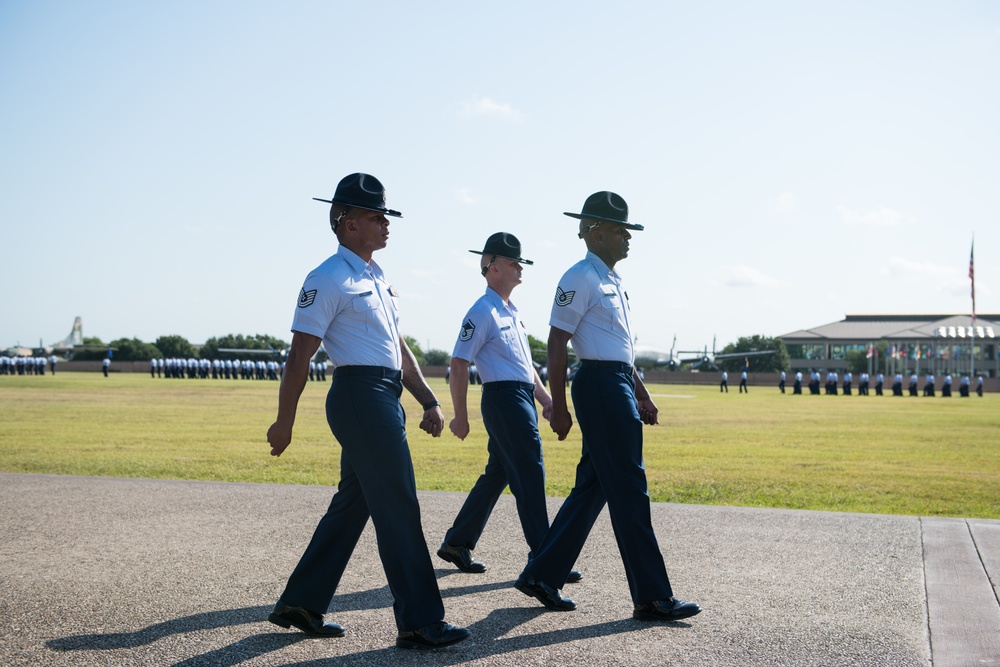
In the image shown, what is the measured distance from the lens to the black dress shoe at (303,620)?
4059 millimetres

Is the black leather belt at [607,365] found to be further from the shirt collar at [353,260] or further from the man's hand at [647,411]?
the shirt collar at [353,260]

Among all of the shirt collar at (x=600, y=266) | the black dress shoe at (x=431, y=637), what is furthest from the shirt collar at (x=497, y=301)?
the black dress shoe at (x=431, y=637)

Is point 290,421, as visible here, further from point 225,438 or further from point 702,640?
point 225,438

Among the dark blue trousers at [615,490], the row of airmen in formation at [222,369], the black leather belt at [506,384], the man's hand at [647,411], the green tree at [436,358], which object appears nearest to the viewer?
the dark blue trousers at [615,490]

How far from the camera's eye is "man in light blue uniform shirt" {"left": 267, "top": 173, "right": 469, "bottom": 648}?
3916 mm

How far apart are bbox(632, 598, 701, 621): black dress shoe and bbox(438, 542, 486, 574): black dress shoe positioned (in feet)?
4.47

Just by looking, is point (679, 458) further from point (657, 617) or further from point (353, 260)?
point (353, 260)

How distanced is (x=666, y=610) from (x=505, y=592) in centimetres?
100

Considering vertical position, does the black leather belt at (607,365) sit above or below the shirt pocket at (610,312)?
below

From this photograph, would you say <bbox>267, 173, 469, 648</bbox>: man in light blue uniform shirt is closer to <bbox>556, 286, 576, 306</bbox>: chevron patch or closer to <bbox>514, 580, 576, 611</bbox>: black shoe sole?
<bbox>514, 580, 576, 611</bbox>: black shoe sole

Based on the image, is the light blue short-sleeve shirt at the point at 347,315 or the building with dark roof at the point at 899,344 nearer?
the light blue short-sleeve shirt at the point at 347,315

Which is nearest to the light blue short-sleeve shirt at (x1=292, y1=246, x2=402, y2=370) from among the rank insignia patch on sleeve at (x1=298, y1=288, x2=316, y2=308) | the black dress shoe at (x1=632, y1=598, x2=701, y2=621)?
the rank insignia patch on sleeve at (x1=298, y1=288, x2=316, y2=308)

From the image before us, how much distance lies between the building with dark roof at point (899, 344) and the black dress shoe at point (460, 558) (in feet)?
368

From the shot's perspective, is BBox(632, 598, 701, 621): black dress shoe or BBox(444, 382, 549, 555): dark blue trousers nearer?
BBox(632, 598, 701, 621): black dress shoe
